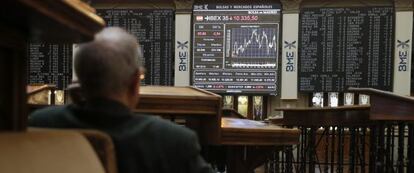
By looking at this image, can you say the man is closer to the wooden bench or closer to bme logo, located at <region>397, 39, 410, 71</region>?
the wooden bench

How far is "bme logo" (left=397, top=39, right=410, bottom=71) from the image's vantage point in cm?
825

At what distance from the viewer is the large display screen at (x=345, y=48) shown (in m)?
8.32

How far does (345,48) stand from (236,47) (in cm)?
177

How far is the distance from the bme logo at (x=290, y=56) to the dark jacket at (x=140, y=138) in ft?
24.7

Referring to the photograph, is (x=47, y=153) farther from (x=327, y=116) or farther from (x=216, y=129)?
(x=327, y=116)

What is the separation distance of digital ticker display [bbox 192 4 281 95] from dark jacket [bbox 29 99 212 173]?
24.3 ft

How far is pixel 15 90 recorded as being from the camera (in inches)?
47.0

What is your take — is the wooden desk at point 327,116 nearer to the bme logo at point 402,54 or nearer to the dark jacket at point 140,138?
the dark jacket at point 140,138

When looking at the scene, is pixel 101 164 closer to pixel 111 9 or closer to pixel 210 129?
pixel 210 129

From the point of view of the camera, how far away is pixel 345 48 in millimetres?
8508

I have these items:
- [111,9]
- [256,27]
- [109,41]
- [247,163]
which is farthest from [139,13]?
[109,41]

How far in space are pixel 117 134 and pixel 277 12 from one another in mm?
7633

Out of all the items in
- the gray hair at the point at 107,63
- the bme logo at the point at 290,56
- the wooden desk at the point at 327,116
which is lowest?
the wooden desk at the point at 327,116

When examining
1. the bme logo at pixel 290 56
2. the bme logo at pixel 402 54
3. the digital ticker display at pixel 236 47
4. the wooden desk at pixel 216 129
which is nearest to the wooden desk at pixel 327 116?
the wooden desk at pixel 216 129
